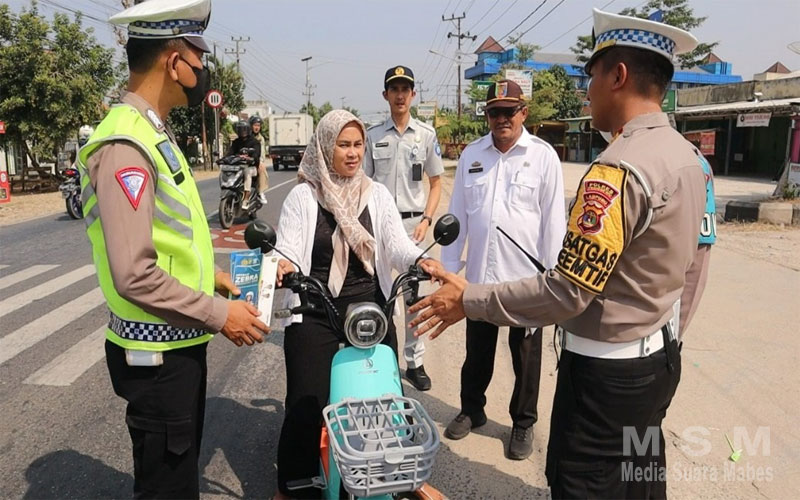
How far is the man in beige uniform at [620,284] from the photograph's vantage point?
1.79 metres

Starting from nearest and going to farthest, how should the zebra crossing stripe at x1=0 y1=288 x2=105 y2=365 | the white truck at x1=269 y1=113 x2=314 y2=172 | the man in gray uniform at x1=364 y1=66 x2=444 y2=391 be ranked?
1. the man in gray uniform at x1=364 y1=66 x2=444 y2=391
2. the zebra crossing stripe at x1=0 y1=288 x2=105 y2=365
3. the white truck at x1=269 y1=113 x2=314 y2=172

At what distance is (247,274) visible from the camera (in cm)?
228

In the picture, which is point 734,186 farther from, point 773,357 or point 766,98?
point 773,357

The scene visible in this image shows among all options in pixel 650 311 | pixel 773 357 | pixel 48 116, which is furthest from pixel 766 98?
pixel 650 311

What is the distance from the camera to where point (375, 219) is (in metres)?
2.93

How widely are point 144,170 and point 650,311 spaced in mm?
1651

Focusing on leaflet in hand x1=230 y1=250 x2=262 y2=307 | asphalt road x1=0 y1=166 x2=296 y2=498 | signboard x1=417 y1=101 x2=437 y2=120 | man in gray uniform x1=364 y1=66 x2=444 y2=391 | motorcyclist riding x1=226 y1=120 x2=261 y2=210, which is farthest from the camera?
signboard x1=417 y1=101 x2=437 y2=120

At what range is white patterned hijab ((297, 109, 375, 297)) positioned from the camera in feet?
9.17

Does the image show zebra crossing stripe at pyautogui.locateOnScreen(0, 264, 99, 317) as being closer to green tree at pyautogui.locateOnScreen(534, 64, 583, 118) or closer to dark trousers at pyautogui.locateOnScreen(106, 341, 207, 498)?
dark trousers at pyautogui.locateOnScreen(106, 341, 207, 498)

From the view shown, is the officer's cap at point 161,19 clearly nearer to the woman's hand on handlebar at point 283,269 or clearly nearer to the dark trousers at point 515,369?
the woman's hand on handlebar at point 283,269

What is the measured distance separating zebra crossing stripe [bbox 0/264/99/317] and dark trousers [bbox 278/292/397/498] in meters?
4.27

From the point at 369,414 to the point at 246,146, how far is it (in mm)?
9841

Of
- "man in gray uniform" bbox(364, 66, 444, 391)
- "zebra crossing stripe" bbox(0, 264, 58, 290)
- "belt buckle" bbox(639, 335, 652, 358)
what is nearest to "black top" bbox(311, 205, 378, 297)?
"belt buckle" bbox(639, 335, 652, 358)

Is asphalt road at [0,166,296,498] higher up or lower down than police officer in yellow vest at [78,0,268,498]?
lower down
